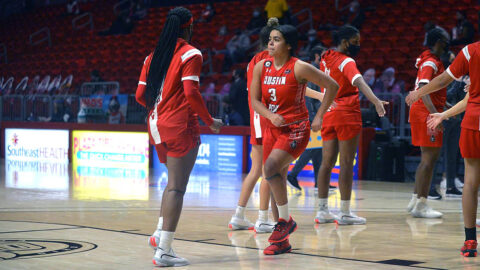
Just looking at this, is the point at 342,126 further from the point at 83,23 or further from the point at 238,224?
the point at 83,23

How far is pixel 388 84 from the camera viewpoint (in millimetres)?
14906

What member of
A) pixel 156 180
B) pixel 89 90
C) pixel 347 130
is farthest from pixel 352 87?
pixel 89 90

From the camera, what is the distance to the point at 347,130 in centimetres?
718

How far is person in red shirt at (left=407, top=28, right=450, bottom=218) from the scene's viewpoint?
7590mm

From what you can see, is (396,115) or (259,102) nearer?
(259,102)

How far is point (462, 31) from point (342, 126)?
905cm

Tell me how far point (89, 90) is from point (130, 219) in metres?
10.8

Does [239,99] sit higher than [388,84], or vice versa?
[388,84]

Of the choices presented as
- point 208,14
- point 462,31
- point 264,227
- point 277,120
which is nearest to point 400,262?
point 277,120

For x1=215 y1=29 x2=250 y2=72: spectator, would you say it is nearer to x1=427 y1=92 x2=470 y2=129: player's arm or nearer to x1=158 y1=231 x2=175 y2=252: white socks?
x1=427 y1=92 x2=470 y2=129: player's arm

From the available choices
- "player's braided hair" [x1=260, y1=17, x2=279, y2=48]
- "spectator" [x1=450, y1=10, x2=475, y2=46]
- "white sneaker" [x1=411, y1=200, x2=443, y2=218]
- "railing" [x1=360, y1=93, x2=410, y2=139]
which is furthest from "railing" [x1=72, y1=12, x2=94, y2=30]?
"player's braided hair" [x1=260, y1=17, x2=279, y2=48]

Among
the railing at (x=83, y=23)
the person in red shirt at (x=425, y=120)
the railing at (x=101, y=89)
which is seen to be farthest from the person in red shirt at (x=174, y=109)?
the railing at (x=83, y=23)

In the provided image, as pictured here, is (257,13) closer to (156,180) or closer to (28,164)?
(28,164)

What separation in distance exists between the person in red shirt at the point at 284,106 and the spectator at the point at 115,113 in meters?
11.0
